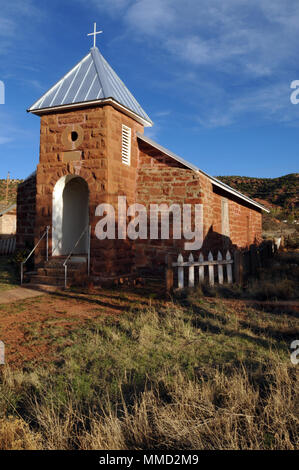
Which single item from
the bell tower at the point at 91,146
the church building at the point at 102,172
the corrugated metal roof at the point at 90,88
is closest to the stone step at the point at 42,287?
the church building at the point at 102,172

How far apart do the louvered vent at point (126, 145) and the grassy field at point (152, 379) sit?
598cm

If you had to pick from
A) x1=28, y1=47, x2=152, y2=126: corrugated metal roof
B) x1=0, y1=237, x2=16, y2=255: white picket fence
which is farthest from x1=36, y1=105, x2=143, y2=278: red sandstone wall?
x1=0, y1=237, x2=16, y2=255: white picket fence

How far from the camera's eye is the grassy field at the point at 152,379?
2809 mm

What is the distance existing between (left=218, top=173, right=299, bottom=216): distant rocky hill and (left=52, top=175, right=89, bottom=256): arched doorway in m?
29.1

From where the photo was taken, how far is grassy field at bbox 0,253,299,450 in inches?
111

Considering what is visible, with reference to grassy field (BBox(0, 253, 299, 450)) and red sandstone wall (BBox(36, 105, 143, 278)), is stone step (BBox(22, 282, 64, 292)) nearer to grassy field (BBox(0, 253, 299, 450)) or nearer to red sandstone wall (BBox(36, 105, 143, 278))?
red sandstone wall (BBox(36, 105, 143, 278))

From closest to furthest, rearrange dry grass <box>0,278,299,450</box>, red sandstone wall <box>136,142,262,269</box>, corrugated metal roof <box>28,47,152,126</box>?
dry grass <box>0,278,299,450</box>, corrugated metal roof <box>28,47,152,126</box>, red sandstone wall <box>136,142,262,269</box>

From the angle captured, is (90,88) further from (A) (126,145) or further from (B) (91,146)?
(A) (126,145)

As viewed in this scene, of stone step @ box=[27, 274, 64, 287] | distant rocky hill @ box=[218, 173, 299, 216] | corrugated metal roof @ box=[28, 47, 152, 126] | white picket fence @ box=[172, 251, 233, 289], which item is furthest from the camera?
distant rocky hill @ box=[218, 173, 299, 216]

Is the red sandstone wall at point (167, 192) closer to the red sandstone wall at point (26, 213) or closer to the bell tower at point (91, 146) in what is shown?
the bell tower at point (91, 146)

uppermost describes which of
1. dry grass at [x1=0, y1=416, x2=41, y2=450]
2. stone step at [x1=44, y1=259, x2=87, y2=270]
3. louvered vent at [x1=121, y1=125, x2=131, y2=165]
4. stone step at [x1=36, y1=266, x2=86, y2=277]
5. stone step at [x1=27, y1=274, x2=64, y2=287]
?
louvered vent at [x1=121, y1=125, x2=131, y2=165]

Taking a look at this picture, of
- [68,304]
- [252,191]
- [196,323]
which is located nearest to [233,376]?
[196,323]

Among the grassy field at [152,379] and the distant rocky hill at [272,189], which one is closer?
the grassy field at [152,379]
